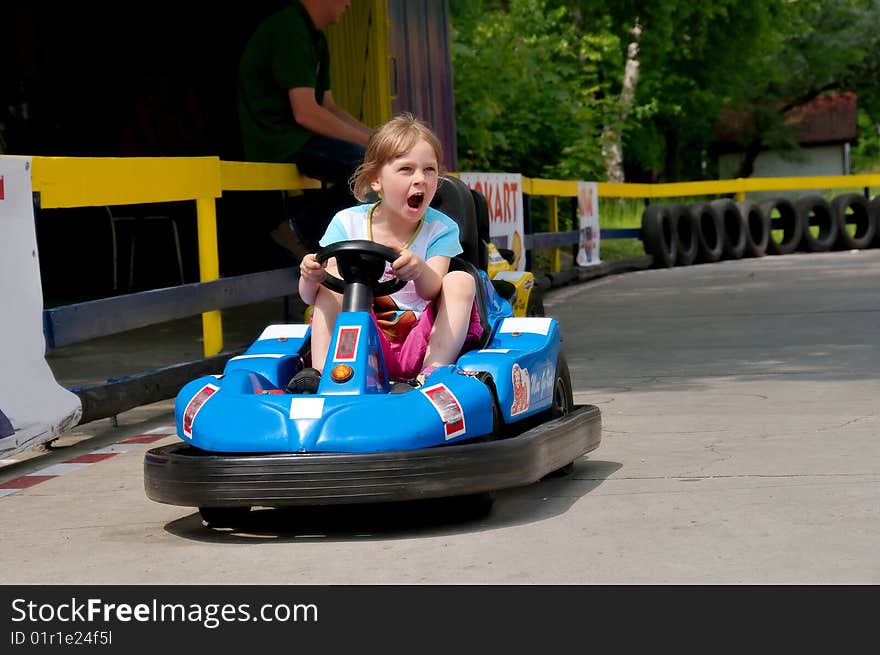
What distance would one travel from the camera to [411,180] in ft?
18.9

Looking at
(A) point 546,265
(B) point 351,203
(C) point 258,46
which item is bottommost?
(A) point 546,265

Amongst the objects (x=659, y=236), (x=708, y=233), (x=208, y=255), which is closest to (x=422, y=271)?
(x=208, y=255)

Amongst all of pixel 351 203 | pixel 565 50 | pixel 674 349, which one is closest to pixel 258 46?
pixel 351 203

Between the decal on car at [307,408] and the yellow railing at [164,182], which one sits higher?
the yellow railing at [164,182]

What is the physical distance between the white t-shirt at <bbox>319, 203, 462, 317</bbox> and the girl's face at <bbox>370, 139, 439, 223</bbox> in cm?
8

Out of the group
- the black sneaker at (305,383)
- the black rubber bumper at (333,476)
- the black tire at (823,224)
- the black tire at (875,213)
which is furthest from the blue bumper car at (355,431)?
the black tire at (875,213)

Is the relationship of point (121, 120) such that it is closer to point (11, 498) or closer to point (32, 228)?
point (32, 228)

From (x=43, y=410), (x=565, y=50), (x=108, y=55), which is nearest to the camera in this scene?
(x=43, y=410)

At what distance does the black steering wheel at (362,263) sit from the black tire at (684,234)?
676 inches

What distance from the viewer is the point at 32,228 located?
22.7 feet

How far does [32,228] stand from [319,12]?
13.9ft

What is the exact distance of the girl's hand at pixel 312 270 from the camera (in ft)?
18.3

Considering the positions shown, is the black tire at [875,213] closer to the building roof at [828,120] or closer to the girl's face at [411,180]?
the girl's face at [411,180]
